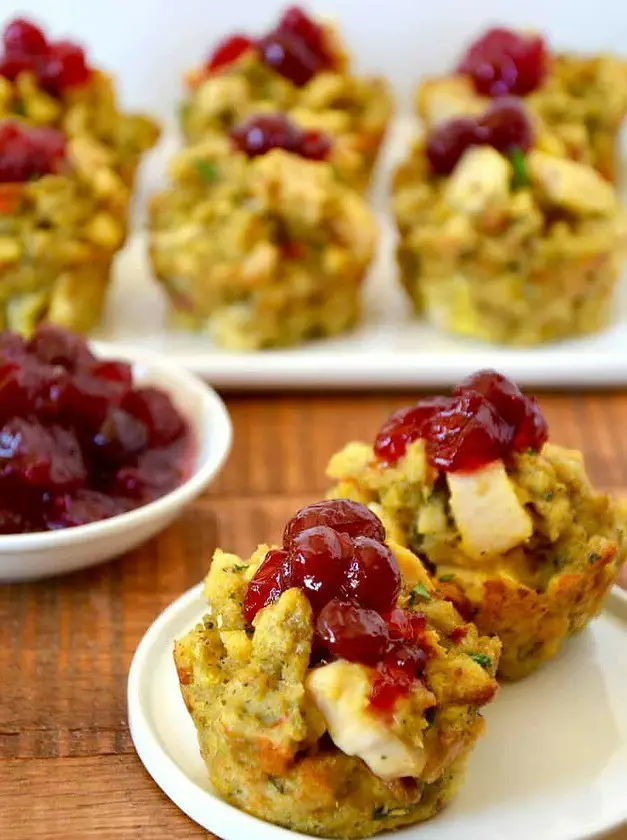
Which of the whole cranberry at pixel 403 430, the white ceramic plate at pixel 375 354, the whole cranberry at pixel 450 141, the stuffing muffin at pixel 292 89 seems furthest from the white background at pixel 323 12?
the whole cranberry at pixel 403 430

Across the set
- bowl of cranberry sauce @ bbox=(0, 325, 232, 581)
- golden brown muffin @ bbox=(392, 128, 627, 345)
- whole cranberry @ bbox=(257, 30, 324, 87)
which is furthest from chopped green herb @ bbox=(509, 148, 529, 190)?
bowl of cranberry sauce @ bbox=(0, 325, 232, 581)

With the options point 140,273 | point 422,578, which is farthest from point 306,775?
point 140,273

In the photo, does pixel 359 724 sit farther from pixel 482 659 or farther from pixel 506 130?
pixel 506 130

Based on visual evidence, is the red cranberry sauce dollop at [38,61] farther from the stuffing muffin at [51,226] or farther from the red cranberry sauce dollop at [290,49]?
the red cranberry sauce dollop at [290,49]

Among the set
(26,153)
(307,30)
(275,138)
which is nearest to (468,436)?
(275,138)

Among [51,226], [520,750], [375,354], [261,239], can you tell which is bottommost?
[375,354]

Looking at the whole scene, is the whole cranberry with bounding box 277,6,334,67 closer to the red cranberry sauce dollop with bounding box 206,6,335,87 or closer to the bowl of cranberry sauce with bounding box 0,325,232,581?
the red cranberry sauce dollop with bounding box 206,6,335,87

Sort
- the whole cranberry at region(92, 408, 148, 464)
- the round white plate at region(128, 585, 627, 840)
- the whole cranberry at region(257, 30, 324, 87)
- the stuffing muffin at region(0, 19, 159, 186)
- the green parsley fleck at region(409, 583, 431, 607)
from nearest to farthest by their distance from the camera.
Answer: the round white plate at region(128, 585, 627, 840)
the green parsley fleck at region(409, 583, 431, 607)
the whole cranberry at region(92, 408, 148, 464)
the stuffing muffin at region(0, 19, 159, 186)
the whole cranberry at region(257, 30, 324, 87)
